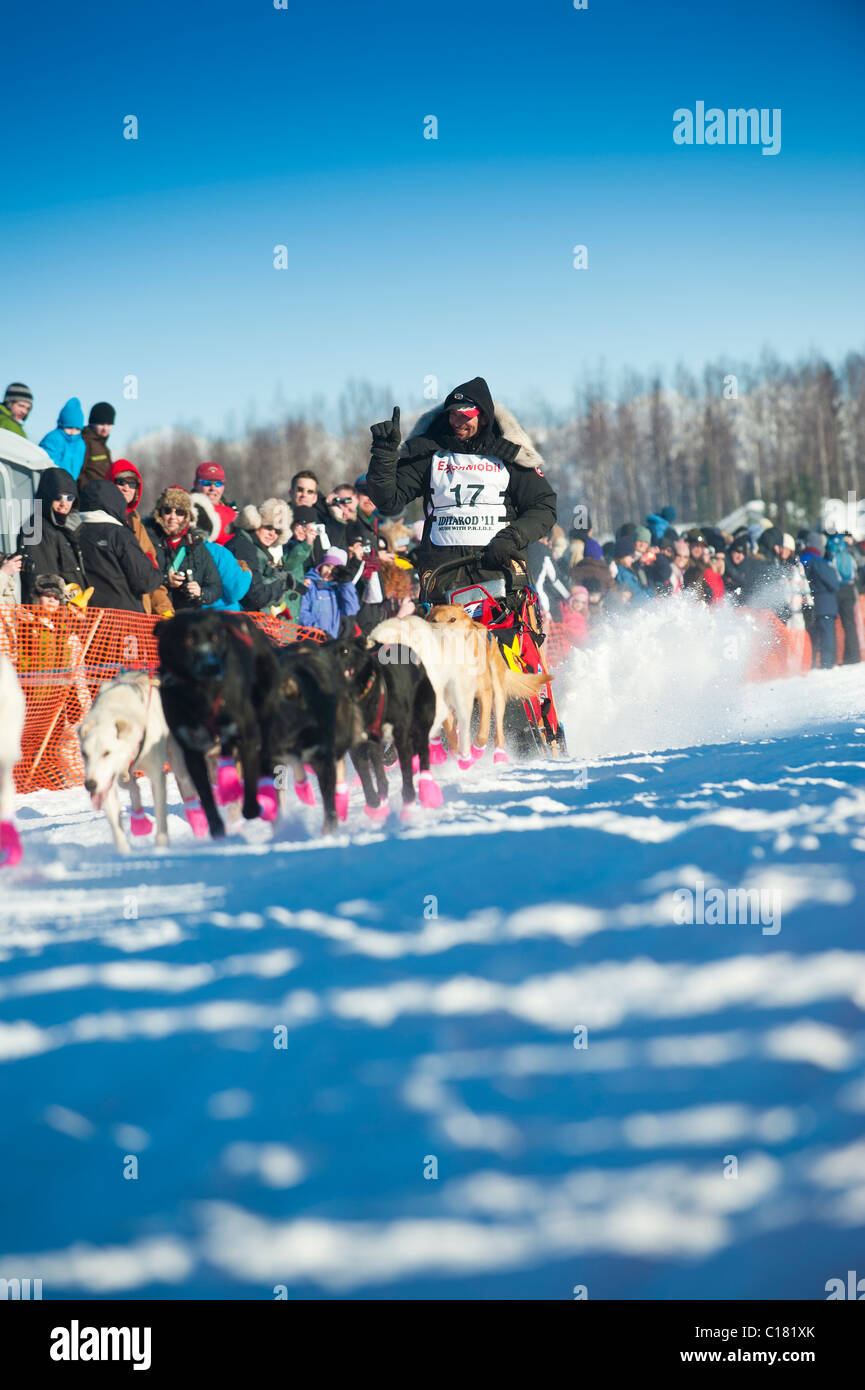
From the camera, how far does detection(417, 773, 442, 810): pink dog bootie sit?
5.41 metres

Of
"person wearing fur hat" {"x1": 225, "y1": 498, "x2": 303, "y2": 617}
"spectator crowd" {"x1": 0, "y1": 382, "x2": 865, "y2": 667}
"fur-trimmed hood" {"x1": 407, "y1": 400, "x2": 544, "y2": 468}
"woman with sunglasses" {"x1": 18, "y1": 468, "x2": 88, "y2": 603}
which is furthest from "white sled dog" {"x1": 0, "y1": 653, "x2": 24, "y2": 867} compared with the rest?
"person wearing fur hat" {"x1": 225, "y1": 498, "x2": 303, "y2": 617}

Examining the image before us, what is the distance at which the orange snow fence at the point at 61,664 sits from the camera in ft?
26.0

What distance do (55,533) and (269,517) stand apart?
1.75 meters

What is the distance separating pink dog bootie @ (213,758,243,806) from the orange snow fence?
11.2 feet

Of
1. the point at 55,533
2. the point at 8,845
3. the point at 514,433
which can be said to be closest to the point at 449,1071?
the point at 8,845

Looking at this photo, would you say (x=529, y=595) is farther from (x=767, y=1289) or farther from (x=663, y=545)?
(x=663, y=545)

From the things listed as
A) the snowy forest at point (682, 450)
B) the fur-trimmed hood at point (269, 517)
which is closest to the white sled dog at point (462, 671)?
the fur-trimmed hood at point (269, 517)

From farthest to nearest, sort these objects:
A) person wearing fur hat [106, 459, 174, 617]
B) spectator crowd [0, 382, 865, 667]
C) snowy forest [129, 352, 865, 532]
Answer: snowy forest [129, 352, 865, 532], person wearing fur hat [106, 459, 174, 617], spectator crowd [0, 382, 865, 667]

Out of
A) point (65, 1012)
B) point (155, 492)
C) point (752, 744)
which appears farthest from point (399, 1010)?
point (155, 492)

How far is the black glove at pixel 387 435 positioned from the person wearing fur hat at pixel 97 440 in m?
3.76

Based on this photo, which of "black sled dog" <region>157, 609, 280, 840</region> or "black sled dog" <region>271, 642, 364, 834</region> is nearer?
"black sled dog" <region>157, 609, 280, 840</region>

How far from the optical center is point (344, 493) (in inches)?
412

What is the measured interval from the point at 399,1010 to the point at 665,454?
202 feet

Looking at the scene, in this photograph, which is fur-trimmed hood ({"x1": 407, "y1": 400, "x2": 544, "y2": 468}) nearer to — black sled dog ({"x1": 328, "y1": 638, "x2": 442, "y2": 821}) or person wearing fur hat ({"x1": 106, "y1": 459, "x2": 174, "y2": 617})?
black sled dog ({"x1": 328, "y1": 638, "x2": 442, "y2": 821})
